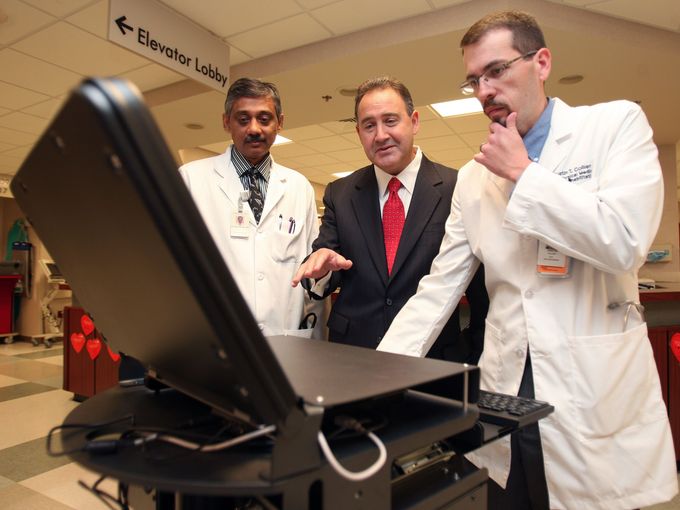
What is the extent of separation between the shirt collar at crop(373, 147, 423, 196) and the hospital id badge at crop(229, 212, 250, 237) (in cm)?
49

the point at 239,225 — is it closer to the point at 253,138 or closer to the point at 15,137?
the point at 253,138

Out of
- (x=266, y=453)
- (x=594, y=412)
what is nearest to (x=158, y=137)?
(x=266, y=453)

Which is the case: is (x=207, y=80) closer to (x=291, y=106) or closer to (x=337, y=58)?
(x=337, y=58)

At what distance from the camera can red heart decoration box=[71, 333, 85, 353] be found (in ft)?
12.6

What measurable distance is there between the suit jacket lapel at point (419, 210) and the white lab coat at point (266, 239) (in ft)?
1.52

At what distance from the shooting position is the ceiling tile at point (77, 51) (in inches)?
138

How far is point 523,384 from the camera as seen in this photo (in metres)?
0.98

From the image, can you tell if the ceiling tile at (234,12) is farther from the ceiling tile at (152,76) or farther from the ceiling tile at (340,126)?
the ceiling tile at (340,126)

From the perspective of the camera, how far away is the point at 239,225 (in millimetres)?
1665

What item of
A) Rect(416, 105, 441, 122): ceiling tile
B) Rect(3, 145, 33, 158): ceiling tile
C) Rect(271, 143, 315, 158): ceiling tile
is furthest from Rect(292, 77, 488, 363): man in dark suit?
Rect(3, 145, 33, 158): ceiling tile

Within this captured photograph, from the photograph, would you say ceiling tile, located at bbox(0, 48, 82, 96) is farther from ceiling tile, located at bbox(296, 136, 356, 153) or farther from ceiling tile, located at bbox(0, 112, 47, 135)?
ceiling tile, located at bbox(296, 136, 356, 153)

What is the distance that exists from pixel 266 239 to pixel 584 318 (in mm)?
1060

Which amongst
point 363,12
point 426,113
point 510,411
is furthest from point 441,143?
point 510,411

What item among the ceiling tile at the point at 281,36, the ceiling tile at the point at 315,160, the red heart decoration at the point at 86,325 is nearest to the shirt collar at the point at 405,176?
the ceiling tile at the point at 281,36
